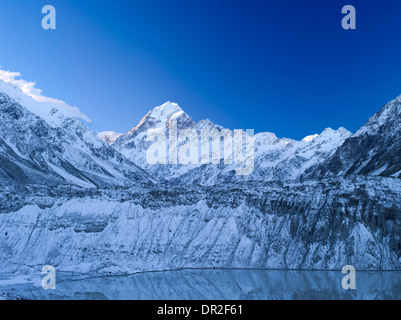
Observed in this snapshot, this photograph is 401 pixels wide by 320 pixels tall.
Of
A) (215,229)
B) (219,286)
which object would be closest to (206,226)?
(215,229)

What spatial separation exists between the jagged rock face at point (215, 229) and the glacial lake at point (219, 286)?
20.3 ft

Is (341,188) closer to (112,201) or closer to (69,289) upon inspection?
(112,201)

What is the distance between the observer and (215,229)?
81250 mm

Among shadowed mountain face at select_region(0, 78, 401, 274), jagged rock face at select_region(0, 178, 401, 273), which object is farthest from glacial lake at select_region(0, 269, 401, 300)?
shadowed mountain face at select_region(0, 78, 401, 274)

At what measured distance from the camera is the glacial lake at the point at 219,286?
4631cm

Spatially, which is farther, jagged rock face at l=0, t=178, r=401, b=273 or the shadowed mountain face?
the shadowed mountain face

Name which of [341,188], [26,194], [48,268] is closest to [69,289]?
[48,268]

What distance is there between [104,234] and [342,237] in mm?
40555

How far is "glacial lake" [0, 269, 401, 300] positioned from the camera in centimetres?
4631

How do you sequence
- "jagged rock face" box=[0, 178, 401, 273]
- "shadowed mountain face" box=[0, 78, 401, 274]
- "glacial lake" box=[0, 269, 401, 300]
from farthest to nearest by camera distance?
"shadowed mountain face" box=[0, 78, 401, 274]
"jagged rock face" box=[0, 178, 401, 273]
"glacial lake" box=[0, 269, 401, 300]

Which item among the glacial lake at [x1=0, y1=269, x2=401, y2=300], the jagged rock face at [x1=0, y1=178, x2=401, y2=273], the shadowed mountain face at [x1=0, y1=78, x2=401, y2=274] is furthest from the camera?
the shadowed mountain face at [x1=0, y1=78, x2=401, y2=274]

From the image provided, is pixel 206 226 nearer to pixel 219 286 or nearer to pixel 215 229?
pixel 215 229

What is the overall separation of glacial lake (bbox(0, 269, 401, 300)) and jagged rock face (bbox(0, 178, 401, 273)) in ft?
20.3

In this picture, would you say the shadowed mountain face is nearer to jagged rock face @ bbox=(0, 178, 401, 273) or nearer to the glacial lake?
jagged rock face @ bbox=(0, 178, 401, 273)
